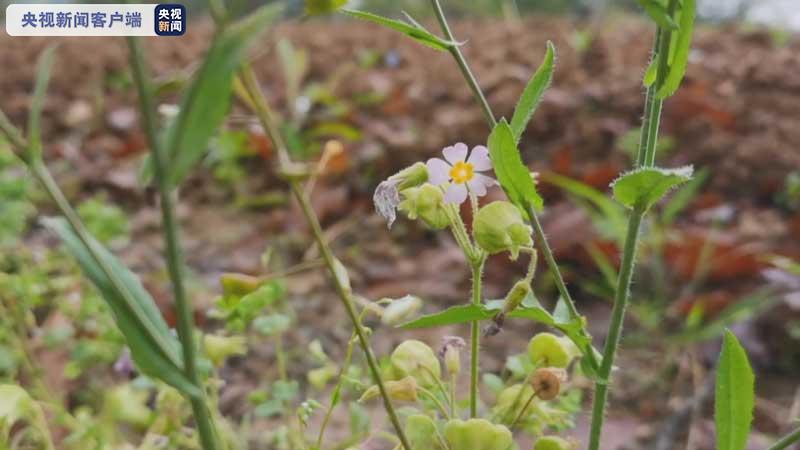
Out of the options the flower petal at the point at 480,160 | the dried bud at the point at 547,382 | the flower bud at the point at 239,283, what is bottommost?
the dried bud at the point at 547,382

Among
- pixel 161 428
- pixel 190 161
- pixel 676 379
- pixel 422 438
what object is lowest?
pixel 676 379

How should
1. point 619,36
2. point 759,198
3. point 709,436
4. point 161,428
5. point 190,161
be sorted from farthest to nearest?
1. point 619,36
2. point 759,198
3. point 709,436
4. point 161,428
5. point 190,161

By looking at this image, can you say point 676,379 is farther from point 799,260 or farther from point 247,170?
point 247,170

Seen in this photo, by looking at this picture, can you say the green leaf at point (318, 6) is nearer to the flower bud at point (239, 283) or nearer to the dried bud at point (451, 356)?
the flower bud at point (239, 283)

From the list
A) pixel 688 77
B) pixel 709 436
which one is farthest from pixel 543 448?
pixel 688 77

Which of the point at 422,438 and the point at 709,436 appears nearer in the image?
the point at 422,438


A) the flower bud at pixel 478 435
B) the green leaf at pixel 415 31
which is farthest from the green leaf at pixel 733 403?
the green leaf at pixel 415 31

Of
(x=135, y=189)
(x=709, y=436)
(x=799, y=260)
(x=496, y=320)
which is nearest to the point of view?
(x=496, y=320)
